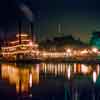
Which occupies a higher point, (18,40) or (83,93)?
(18,40)

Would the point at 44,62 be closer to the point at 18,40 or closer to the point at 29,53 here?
the point at 29,53

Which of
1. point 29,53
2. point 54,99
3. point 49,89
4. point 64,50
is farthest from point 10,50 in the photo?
point 54,99

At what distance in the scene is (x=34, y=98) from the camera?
Result: 608 cm

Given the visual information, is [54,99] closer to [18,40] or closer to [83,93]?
[83,93]

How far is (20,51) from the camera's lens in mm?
20984

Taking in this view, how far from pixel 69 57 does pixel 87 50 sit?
176 centimetres

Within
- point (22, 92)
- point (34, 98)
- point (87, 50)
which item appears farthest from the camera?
point (87, 50)

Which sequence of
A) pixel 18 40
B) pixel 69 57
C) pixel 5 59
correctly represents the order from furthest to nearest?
1. pixel 18 40
2. pixel 69 57
3. pixel 5 59

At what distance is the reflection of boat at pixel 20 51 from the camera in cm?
1858

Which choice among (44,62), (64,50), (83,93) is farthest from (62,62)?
(83,93)

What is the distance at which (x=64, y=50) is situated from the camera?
21.9 metres

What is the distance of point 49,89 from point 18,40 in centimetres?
1545

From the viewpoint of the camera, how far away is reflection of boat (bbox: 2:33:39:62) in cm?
1858

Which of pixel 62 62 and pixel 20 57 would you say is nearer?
pixel 62 62
